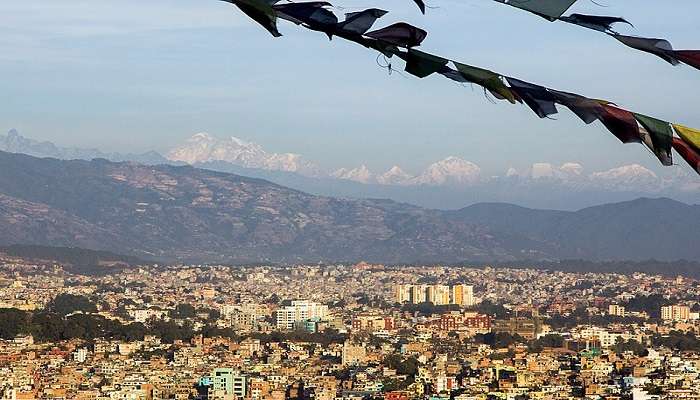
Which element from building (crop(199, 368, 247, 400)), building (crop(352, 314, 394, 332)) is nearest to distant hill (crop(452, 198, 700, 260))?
building (crop(352, 314, 394, 332))

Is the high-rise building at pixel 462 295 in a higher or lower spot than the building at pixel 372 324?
higher

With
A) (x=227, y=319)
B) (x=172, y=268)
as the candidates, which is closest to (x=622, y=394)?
(x=227, y=319)

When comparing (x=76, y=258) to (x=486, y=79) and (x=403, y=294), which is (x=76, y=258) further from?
(x=486, y=79)

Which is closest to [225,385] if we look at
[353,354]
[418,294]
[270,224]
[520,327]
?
[353,354]

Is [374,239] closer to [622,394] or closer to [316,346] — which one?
[316,346]

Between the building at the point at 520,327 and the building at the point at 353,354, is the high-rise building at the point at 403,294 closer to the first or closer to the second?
the building at the point at 520,327

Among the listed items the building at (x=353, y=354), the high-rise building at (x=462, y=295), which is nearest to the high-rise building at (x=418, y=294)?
the high-rise building at (x=462, y=295)
